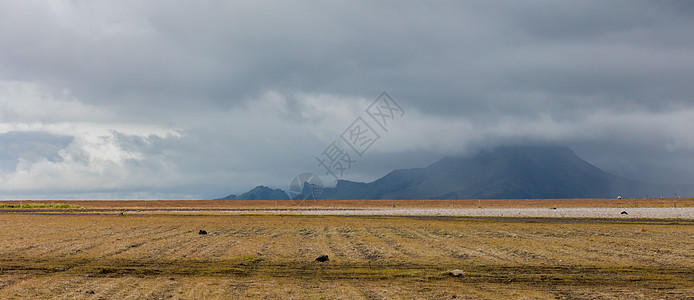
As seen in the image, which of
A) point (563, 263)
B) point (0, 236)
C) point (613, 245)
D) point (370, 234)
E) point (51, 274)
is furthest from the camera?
point (370, 234)

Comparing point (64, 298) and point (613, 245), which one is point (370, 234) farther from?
point (64, 298)

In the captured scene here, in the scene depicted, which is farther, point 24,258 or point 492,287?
point 24,258

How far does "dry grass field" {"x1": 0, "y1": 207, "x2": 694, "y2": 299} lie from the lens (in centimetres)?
1326

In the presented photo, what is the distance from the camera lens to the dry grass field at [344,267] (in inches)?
522

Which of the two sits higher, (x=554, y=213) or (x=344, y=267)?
(x=554, y=213)

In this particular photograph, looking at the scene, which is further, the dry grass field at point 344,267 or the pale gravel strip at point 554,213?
the pale gravel strip at point 554,213

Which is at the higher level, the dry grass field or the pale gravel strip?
the pale gravel strip

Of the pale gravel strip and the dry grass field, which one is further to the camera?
the pale gravel strip

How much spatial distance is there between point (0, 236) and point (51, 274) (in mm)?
16865

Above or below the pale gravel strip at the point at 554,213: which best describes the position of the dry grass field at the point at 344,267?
below

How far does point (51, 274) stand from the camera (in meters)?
15.9

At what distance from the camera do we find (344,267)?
17.4 metres

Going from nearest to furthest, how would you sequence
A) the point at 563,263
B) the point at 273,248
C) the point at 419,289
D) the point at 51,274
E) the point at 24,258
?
the point at 419,289
the point at 51,274
the point at 563,263
the point at 24,258
the point at 273,248

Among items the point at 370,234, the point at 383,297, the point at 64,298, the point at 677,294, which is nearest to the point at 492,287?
the point at 383,297
